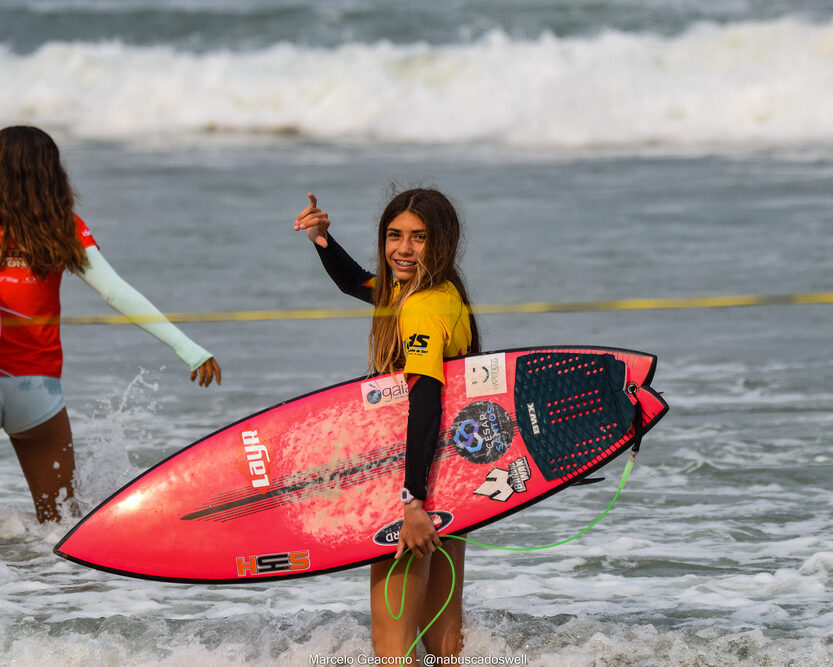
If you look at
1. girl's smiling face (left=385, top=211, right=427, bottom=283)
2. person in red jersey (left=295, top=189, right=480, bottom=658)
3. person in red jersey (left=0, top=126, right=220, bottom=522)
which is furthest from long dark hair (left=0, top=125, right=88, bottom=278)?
girl's smiling face (left=385, top=211, right=427, bottom=283)

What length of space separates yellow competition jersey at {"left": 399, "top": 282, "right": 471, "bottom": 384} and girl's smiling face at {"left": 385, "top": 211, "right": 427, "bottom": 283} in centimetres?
9

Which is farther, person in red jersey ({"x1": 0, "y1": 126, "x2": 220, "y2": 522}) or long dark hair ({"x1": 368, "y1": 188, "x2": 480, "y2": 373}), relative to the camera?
person in red jersey ({"x1": 0, "y1": 126, "x2": 220, "y2": 522})

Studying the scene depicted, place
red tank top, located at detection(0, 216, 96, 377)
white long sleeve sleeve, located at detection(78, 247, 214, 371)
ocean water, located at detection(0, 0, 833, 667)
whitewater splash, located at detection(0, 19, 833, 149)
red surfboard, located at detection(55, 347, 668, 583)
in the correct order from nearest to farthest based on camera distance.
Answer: red surfboard, located at detection(55, 347, 668, 583) < white long sleeve sleeve, located at detection(78, 247, 214, 371) < red tank top, located at detection(0, 216, 96, 377) < ocean water, located at detection(0, 0, 833, 667) < whitewater splash, located at detection(0, 19, 833, 149)

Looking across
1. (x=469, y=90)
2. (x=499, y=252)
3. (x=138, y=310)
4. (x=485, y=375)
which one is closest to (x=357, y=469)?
(x=485, y=375)

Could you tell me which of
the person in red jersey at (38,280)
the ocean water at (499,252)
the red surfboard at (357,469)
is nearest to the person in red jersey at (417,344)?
the red surfboard at (357,469)

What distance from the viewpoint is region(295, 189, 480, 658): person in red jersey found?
8.70 feet

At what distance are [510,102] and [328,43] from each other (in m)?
4.35

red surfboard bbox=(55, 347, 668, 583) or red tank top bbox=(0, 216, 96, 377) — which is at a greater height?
red tank top bbox=(0, 216, 96, 377)

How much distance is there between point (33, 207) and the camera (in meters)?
3.48

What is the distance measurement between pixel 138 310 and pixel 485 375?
1166 millimetres

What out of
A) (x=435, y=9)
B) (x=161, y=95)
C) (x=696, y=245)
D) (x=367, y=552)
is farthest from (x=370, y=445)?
(x=435, y=9)

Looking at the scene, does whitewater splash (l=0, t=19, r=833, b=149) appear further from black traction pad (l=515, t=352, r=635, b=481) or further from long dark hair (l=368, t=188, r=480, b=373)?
long dark hair (l=368, t=188, r=480, b=373)

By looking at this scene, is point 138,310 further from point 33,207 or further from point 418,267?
point 418,267

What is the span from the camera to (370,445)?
3023mm
